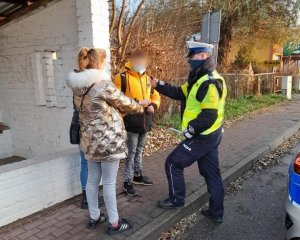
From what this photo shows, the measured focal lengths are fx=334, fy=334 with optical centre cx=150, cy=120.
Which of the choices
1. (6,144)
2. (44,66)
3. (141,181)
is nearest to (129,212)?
(141,181)

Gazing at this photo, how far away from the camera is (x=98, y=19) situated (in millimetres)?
4312

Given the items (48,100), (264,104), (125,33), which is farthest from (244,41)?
(48,100)

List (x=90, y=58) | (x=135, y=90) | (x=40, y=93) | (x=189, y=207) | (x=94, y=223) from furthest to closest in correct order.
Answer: (x=40, y=93), (x=189, y=207), (x=135, y=90), (x=94, y=223), (x=90, y=58)

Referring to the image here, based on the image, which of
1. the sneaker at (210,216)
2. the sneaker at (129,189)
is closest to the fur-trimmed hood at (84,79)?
the sneaker at (129,189)

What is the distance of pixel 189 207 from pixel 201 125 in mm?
1277

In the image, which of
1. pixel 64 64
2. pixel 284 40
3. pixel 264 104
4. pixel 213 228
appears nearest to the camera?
pixel 213 228

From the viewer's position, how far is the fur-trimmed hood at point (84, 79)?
9.96ft

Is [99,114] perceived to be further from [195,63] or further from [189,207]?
[189,207]

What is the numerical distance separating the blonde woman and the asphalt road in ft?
4.34

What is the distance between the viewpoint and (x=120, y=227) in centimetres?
349

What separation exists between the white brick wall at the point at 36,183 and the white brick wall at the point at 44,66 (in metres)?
0.95

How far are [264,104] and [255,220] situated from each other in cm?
1068

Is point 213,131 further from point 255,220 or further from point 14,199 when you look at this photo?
point 14,199

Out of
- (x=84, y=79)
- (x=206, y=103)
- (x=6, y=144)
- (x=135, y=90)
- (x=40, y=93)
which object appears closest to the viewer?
(x=84, y=79)
